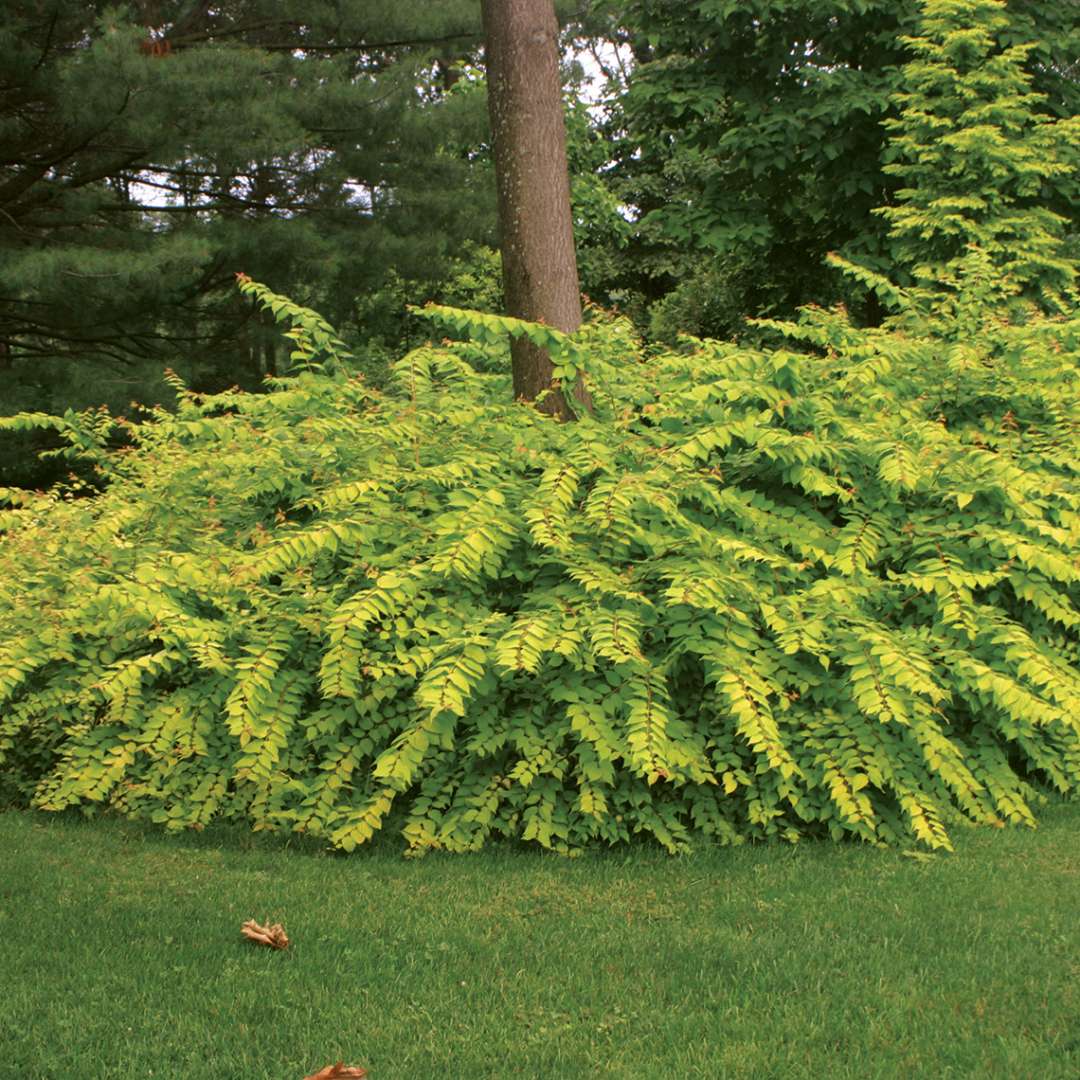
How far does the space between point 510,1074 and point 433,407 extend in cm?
397

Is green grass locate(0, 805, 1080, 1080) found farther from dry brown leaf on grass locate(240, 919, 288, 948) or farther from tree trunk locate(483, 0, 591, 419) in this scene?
tree trunk locate(483, 0, 591, 419)

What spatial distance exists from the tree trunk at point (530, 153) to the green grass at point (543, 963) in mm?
3474

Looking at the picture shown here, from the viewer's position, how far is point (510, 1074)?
2.97m

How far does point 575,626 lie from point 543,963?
1.45 meters

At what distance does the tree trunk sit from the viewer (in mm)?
7031

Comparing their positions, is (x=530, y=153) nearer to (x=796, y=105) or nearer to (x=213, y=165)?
(x=213, y=165)

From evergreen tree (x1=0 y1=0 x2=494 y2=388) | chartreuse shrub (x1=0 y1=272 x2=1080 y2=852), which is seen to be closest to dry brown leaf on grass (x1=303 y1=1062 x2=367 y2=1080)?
chartreuse shrub (x1=0 y1=272 x2=1080 y2=852)

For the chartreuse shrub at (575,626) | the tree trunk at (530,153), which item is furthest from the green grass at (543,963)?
the tree trunk at (530,153)

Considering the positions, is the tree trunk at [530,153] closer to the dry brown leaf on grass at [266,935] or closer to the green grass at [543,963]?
the green grass at [543,963]

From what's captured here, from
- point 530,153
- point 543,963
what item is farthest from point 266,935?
point 530,153

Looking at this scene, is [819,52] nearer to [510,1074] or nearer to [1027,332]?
[1027,332]

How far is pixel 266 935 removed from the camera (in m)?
3.75

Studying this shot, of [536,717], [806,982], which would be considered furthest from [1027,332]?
[806,982]

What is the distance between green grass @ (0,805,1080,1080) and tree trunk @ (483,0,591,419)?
137 inches
